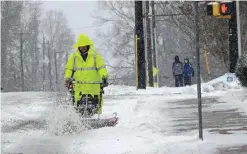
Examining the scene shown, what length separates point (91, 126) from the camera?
1042 cm

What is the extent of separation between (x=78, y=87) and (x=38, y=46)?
99.0m

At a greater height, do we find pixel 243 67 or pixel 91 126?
pixel 243 67

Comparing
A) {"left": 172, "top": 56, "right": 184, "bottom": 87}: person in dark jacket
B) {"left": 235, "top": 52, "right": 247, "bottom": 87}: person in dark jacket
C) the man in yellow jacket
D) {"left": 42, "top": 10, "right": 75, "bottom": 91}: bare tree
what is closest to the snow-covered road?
the man in yellow jacket

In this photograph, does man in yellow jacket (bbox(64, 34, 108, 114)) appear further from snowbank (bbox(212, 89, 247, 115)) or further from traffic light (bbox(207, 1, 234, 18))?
traffic light (bbox(207, 1, 234, 18))

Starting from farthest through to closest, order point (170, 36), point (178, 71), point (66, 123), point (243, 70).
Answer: point (170, 36)
point (178, 71)
point (243, 70)
point (66, 123)

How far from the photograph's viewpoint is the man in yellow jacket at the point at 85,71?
1070cm

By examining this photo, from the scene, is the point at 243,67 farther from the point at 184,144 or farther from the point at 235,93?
the point at 184,144

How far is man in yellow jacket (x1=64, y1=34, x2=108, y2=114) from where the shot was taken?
10.7 meters

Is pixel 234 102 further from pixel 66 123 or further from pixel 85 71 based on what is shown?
pixel 66 123

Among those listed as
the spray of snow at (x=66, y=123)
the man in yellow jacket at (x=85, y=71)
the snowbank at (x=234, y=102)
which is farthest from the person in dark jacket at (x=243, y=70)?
the spray of snow at (x=66, y=123)

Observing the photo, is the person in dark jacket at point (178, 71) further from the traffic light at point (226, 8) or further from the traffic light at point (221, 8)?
the traffic light at point (226, 8)

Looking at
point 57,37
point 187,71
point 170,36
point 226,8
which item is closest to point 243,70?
point 226,8

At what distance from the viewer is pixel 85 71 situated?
424 inches

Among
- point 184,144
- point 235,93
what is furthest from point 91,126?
point 235,93
